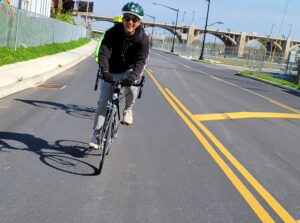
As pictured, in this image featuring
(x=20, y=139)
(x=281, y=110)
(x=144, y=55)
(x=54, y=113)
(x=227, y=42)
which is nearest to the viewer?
(x=144, y=55)

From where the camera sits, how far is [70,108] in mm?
10742

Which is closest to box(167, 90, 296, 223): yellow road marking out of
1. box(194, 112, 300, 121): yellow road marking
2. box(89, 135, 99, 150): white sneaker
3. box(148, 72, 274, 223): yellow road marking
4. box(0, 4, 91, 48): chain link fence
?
box(148, 72, 274, 223): yellow road marking

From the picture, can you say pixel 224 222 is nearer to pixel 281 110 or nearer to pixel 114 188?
pixel 114 188

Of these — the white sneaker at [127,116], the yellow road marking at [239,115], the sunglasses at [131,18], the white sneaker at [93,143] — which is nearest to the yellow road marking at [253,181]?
the yellow road marking at [239,115]

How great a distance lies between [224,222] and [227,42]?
132 m

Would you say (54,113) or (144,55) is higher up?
(144,55)

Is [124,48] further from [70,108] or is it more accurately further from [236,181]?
[70,108]

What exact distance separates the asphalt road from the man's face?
1644mm

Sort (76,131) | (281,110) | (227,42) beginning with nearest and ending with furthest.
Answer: (76,131), (281,110), (227,42)

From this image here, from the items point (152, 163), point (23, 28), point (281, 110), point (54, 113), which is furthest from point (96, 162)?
point (23, 28)

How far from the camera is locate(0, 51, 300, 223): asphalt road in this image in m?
4.86

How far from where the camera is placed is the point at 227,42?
134375mm

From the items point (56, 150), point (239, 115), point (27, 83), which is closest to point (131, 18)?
point (56, 150)

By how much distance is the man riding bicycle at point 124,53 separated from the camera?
19.9 feet
